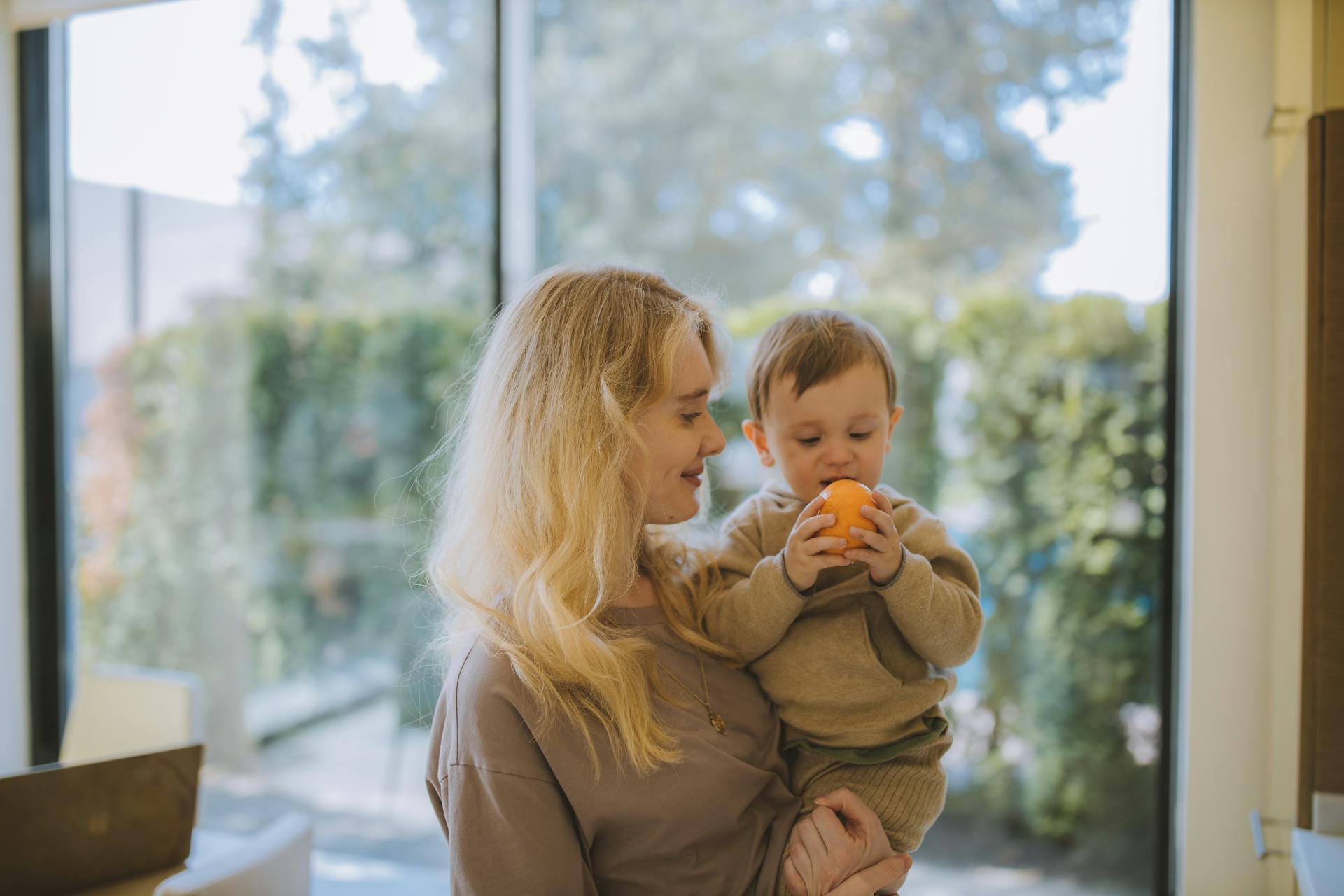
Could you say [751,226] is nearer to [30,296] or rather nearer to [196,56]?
[196,56]

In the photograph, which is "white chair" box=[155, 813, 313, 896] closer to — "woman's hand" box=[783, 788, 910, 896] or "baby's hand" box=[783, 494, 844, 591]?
"woman's hand" box=[783, 788, 910, 896]

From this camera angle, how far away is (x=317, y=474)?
10.6 ft

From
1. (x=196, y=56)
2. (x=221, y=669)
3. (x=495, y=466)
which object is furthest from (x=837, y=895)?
(x=196, y=56)

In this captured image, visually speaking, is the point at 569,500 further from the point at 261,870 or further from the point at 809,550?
the point at 261,870

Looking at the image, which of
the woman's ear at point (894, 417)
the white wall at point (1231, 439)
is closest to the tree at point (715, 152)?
the white wall at point (1231, 439)

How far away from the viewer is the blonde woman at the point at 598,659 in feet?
3.83

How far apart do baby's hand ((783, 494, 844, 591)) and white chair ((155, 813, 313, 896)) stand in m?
0.87

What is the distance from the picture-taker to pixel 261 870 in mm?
1318

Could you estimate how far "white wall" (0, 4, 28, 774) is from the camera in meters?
3.03

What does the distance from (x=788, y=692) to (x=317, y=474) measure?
2365mm

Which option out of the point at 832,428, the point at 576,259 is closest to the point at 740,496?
the point at 576,259

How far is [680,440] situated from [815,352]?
25 cm

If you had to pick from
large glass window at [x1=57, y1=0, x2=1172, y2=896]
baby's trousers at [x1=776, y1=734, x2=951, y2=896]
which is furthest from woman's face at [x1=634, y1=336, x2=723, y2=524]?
large glass window at [x1=57, y1=0, x2=1172, y2=896]

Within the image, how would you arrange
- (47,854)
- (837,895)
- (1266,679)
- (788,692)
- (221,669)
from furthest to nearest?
1. (221,669)
2. (1266,679)
3. (47,854)
4. (788,692)
5. (837,895)
